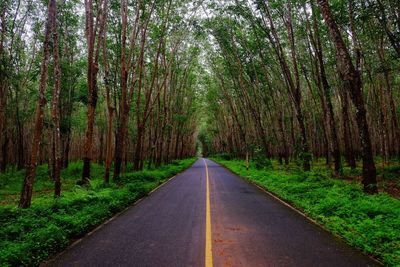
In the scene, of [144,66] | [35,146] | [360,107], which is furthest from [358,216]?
[144,66]

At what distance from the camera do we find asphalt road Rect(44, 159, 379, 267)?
5805mm

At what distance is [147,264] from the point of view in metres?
5.57

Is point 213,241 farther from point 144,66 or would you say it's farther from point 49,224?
point 144,66

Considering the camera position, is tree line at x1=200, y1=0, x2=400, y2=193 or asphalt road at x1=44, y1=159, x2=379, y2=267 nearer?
asphalt road at x1=44, y1=159, x2=379, y2=267

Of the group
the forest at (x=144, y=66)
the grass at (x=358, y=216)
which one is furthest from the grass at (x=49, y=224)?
the grass at (x=358, y=216)

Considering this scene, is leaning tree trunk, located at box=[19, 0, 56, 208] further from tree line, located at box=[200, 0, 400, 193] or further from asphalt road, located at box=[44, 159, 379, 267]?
tree line, located at box=[200, 0, 400, 193]

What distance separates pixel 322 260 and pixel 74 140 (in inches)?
2346

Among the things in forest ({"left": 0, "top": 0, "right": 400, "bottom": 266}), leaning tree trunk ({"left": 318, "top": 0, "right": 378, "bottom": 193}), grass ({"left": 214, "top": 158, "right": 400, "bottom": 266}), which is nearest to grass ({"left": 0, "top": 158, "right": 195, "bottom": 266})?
Answer: forest ({"left": 0, "top": 0, "right": 400, "bottom": 266})

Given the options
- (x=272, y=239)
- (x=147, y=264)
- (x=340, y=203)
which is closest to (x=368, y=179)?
(x=340, y=203)

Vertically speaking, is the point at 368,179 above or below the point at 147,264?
above

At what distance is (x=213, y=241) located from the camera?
6.98 meters

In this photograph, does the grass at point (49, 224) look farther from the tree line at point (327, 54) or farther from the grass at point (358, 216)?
the tree line at point (327, 54)

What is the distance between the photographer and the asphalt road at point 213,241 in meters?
5.80

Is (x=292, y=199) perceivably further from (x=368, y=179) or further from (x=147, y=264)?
(x=147, y=264)
